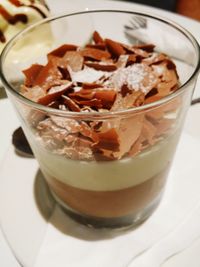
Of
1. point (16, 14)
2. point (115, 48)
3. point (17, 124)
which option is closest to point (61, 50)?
point (115, 48)

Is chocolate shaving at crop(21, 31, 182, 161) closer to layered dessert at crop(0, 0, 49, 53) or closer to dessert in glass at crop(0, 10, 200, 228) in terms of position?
dessert in glass at crop(0, 10, 200, 228)

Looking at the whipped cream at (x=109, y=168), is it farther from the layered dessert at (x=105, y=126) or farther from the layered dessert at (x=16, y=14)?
the layered dessert at (x=16, y=14)

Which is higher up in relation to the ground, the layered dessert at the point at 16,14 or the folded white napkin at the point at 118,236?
the layered dessert at the point at 16,14

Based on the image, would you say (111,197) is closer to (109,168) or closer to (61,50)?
(109,168)

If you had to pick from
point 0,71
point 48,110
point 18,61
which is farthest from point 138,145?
point 18,61

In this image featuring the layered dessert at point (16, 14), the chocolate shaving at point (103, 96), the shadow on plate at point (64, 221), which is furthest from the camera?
the layered dessert at point (16, 14)

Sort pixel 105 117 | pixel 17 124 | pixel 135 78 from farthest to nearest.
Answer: pixel 17 124, pixel 135 78, pixel 105 117

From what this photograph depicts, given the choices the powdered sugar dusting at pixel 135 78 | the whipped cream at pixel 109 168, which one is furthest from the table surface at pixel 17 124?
the powdered sugar dusting at pixel 135 78
